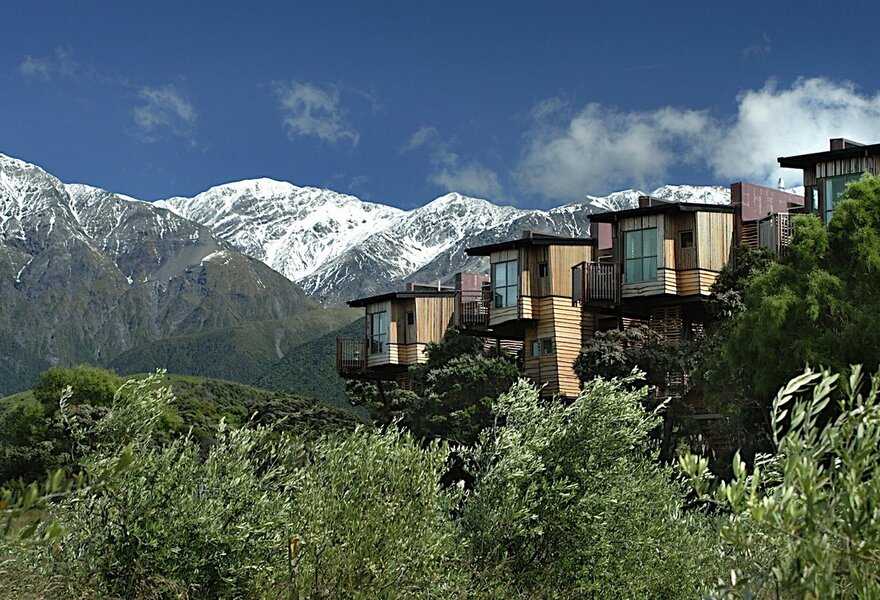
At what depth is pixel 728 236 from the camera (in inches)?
2009

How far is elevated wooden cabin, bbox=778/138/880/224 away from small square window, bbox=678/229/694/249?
13.7 ft

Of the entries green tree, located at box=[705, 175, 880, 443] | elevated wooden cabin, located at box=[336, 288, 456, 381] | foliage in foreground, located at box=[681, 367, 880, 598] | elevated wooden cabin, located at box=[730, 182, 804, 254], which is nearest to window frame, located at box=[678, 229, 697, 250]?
elevated wooden cabin, located at box=[730, 182, 804, 254]

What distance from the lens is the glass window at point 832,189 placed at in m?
47.2

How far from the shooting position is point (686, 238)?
50.5m

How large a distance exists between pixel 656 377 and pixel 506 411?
2630cm

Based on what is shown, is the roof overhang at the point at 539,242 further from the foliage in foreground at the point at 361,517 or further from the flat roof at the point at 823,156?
the foliage in foreground at the point at 361,517

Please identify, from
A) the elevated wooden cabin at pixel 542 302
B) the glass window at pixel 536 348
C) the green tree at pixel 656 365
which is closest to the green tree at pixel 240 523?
the green tree at pixel 656 365

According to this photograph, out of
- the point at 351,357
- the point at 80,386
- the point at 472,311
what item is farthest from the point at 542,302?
the point at 80,386

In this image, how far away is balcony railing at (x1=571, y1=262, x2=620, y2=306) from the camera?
51.7m

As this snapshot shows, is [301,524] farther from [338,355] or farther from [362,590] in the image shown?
[338,355]

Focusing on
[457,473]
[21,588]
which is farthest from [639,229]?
[21,588]

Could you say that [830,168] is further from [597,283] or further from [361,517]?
[361,517]

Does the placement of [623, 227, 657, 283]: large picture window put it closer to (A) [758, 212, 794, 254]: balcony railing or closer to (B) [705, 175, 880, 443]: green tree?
(A) [758, 212, 794, 254]: balcony railing

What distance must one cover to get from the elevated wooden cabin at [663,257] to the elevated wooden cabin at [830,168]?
11.4ft
